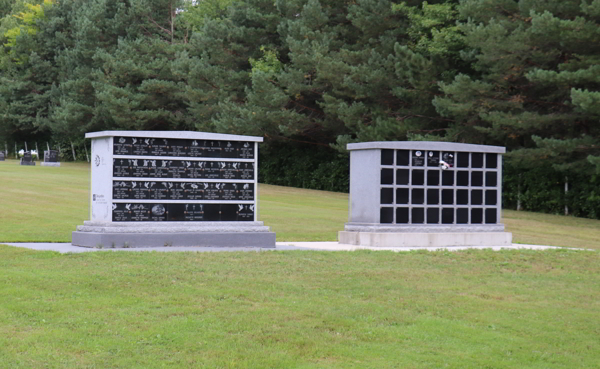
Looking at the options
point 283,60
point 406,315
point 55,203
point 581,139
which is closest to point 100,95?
point 283,60

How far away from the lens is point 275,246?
15.3 metres

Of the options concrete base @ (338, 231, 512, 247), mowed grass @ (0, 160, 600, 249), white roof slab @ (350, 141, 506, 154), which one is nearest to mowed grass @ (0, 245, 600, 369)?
concrete base @ (338, 231, 512, 247)

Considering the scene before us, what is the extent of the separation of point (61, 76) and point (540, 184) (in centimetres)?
4324

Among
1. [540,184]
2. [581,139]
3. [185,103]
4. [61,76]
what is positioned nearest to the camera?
[581,139]

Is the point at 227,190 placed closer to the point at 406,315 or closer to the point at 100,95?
the point at 406,315

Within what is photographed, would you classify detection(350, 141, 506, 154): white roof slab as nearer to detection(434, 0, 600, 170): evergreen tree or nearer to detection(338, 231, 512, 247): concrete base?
detection(338, 231, 512, 247): concrete base

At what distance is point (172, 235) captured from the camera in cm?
1456

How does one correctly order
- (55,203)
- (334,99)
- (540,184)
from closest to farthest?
→ 1. (55,203)
2. (540,184)
3. (334,99)

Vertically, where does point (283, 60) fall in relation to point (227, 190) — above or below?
above

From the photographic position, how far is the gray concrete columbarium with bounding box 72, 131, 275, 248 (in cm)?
1439

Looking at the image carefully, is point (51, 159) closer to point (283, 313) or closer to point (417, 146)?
point (417, 146)

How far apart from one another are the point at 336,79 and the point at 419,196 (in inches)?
823

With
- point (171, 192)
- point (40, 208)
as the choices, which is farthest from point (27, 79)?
point (171, 192)

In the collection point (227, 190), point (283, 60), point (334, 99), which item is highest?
point (283, 60)
